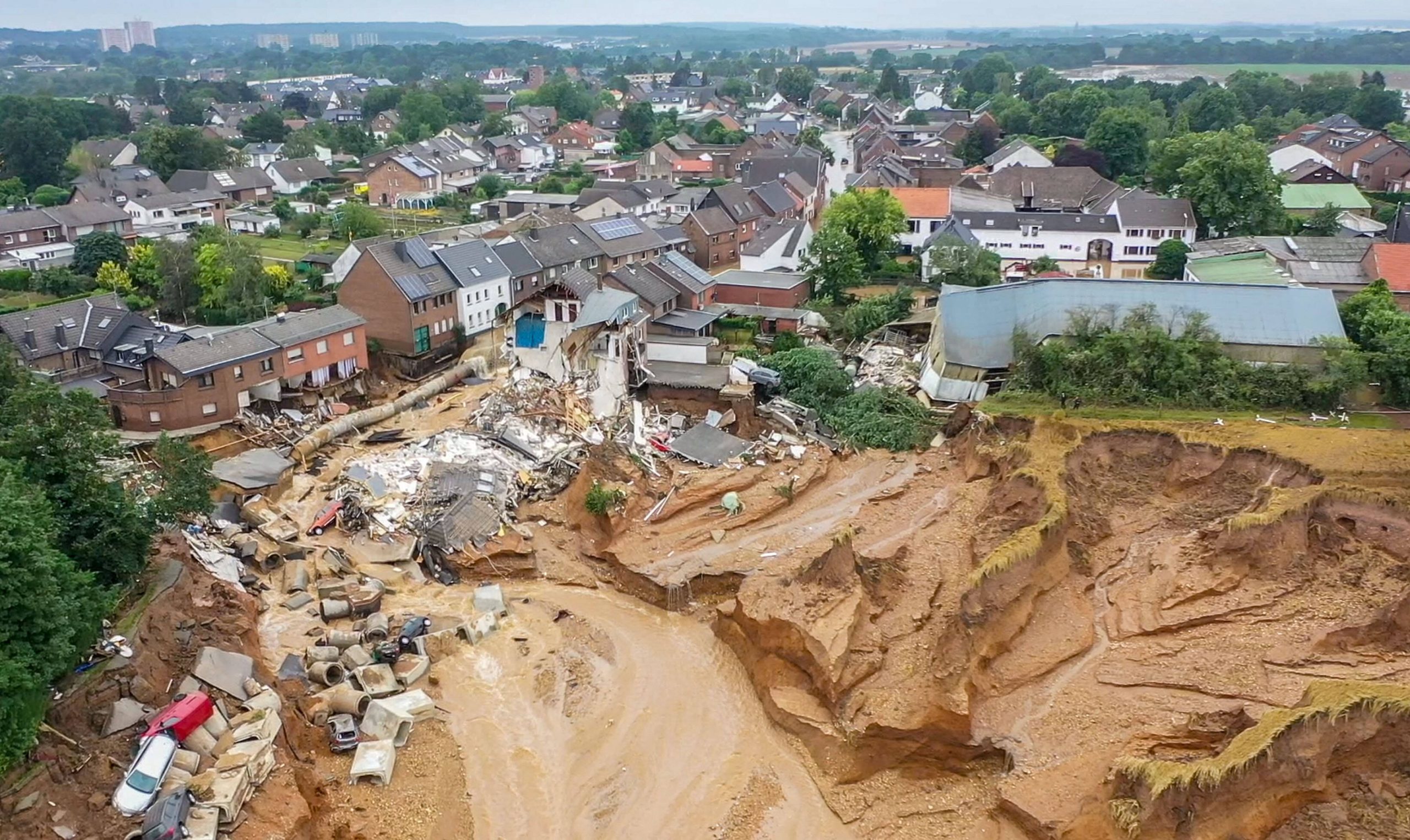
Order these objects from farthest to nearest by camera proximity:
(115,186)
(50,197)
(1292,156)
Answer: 1. (1292,156)
2. (50,197)
3. (115,186)

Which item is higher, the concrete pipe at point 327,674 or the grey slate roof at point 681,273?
the grey slate roof at point 681,273

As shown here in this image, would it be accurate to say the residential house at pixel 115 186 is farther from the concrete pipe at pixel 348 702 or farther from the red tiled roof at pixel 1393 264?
the red tiled roof at pixel 1393 264

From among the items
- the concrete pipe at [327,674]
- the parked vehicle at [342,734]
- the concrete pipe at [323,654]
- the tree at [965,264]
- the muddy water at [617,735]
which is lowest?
the muddy water at [617,735]

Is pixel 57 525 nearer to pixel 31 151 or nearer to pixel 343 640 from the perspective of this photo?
pixel 343 640

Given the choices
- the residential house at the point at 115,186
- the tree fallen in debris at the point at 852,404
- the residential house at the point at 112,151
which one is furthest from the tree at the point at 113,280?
the residential house at the point at 112,151

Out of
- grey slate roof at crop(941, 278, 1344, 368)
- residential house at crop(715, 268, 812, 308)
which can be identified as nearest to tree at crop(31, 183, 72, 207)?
residential house at crop(715, 268, 812, 308)

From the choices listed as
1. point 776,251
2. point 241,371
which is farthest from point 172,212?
point 776,251

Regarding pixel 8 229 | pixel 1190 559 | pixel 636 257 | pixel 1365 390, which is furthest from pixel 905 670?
pixel 8 229
